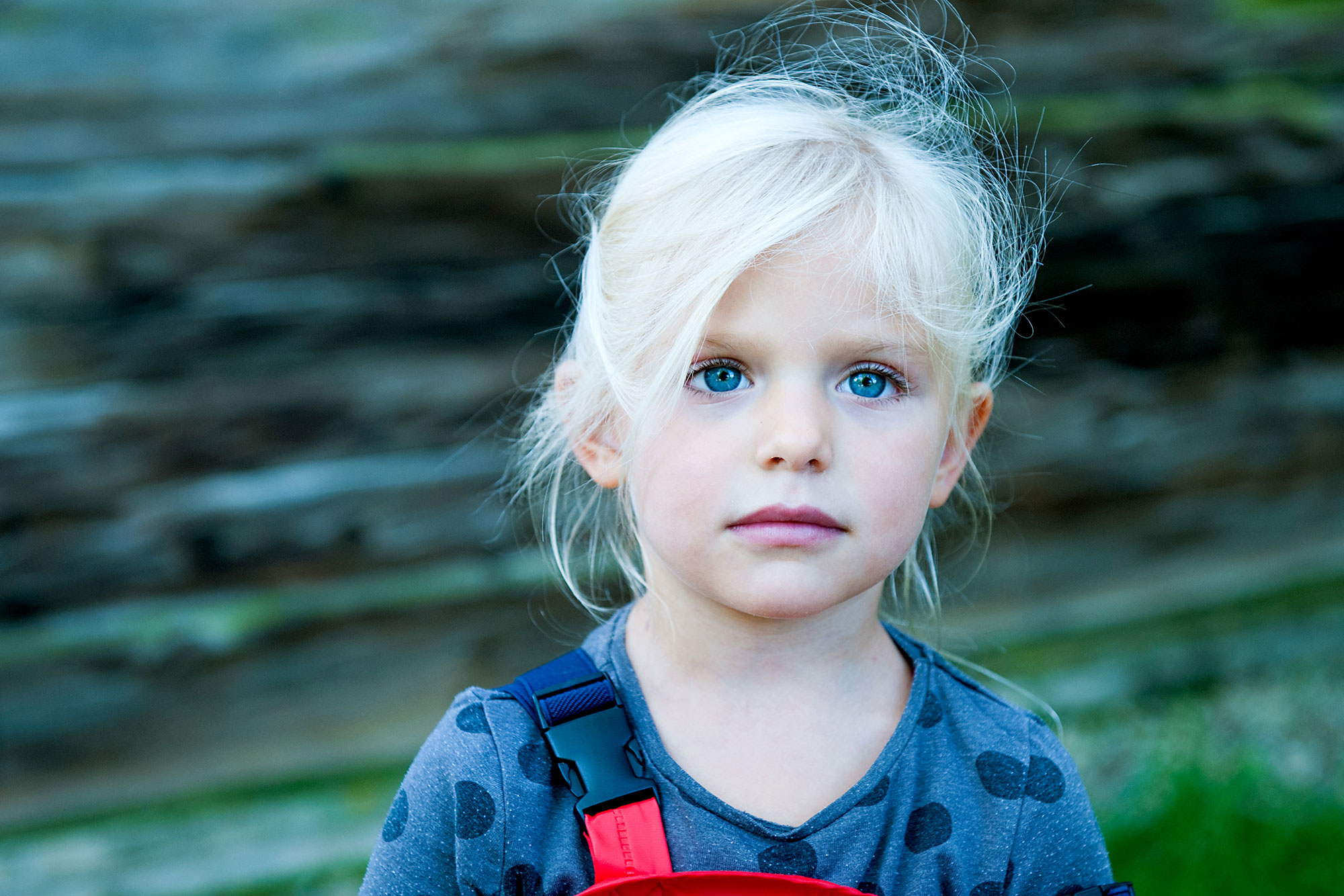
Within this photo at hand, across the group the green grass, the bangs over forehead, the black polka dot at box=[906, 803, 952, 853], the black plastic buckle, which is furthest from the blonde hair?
the green grass

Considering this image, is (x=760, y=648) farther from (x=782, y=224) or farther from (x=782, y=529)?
(x=782, y=224)

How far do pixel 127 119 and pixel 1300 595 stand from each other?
292 cm

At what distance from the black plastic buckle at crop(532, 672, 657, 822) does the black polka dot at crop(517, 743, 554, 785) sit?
1 cm

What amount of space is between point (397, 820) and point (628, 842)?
0.78ft

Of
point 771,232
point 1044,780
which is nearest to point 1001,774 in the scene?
point 1044,780

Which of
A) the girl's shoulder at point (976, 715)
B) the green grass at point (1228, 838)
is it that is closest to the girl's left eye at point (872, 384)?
the girl's shoulder at point (976, 715)

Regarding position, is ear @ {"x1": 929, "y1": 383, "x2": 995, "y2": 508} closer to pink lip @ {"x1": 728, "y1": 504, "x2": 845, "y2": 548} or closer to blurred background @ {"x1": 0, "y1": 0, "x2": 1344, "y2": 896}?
pink lip @ {"x1": 728, "y1": 504, "x2": 845, "y2": 548}

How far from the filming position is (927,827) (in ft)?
3.61

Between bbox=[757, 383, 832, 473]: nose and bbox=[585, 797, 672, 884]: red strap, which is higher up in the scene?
bbox=[757, 383, 832, 473]: nose

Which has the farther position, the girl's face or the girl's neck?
the girl's neck

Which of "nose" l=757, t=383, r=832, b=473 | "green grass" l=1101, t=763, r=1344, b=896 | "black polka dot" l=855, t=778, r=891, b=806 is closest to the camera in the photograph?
"nose" l=757, t=383, r=832, b=473

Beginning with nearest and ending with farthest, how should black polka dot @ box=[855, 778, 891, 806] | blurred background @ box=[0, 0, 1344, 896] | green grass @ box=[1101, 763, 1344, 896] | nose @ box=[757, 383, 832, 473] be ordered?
1. nose @ box=[757, 383, 832, 473]
2. black polka dot @ box=[855, 778, 891, 806]
3. blurred background @ box=[0, 0, 1344, 896]
4. green grass @ box=[1101, 763, 1344, 896]

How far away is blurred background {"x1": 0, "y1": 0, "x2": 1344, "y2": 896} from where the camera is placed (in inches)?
76.6

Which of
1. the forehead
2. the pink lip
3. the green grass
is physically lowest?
the green grass
